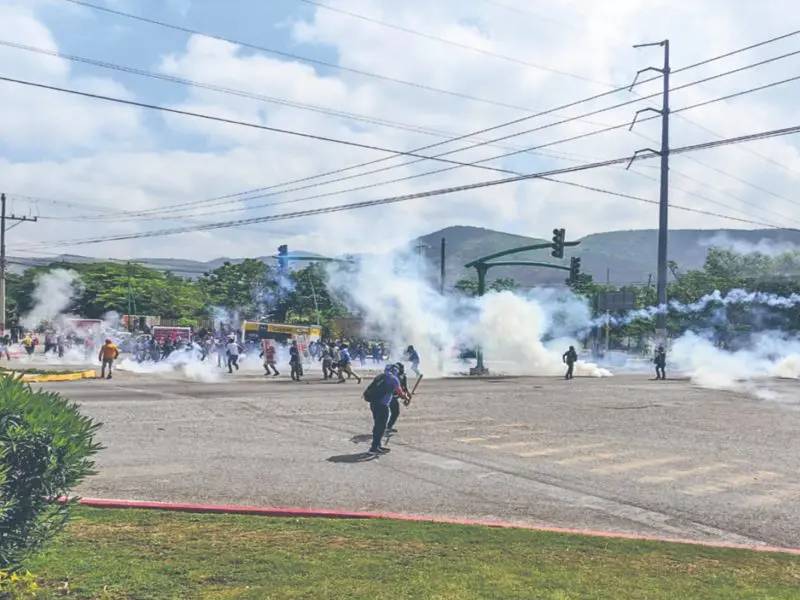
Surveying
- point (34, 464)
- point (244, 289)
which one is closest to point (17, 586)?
point (34, 464)

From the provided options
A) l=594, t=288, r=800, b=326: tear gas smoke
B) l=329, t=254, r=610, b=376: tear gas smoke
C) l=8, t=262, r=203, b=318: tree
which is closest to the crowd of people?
l=329, t=254, r=610, b=376: tear gas smoke

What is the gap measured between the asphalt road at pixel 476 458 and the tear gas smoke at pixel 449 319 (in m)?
18.3

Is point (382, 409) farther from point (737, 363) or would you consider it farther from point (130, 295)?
point (130, 295)

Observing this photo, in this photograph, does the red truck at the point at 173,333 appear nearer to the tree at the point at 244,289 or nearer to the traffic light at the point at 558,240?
the traffic light at the point at 558,240

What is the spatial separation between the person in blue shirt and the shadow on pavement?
0.18 m

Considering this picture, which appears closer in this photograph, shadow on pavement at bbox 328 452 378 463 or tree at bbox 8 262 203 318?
shadow on pavement at bbox 328 452 378 463

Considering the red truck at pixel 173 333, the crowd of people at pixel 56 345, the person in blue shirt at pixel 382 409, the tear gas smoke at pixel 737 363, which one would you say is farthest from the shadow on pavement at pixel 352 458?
the red truck at pixel 173 333

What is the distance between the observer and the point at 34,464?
4883mm

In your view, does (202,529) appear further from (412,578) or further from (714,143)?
(714,143)

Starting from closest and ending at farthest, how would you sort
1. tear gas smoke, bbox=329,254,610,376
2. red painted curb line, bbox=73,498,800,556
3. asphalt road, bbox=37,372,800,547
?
red painted curb line, bbox=73,498,800,556
asphalt road, bbox=37,372,800,547
tear gas smoke, bbox=329,254,610,376

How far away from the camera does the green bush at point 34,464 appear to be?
4.74 meters

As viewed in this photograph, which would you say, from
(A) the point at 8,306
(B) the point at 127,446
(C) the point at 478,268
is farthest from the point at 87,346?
(A) the point at 8,306

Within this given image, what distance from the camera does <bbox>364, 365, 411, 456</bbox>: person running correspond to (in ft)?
42.8

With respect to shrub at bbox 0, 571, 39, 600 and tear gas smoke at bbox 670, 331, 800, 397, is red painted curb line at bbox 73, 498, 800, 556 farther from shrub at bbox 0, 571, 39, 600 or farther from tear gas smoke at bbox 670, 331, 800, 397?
tear gas smoke at bbox 670, 331, 800, 397
